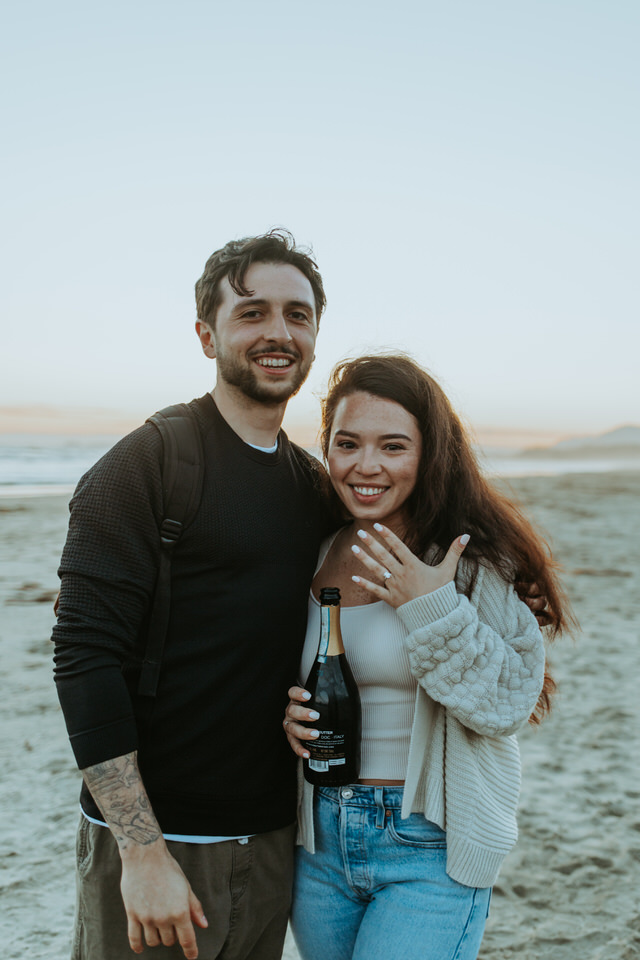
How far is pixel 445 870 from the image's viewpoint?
2447 millimetres

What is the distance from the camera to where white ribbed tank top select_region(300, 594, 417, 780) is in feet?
8.45

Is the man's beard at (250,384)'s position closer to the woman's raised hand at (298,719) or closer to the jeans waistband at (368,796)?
the woman's raised hand at (298,719)

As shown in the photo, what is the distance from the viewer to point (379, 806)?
250 cm

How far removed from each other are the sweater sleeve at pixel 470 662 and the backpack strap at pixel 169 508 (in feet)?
2.49

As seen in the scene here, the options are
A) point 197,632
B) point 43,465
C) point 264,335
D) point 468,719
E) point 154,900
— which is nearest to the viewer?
point 154,900

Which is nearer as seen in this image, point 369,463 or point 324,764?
point 324,764

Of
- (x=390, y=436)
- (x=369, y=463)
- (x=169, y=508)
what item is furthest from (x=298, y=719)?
(x=390, y=436)

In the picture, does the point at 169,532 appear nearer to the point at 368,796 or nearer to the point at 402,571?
the point at 402,571

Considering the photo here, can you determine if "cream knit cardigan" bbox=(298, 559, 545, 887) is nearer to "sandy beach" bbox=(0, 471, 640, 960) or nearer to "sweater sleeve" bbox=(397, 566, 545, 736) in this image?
"sweater sleeve" bbox=(397, 566, 545, 736)

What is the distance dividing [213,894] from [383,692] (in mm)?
862

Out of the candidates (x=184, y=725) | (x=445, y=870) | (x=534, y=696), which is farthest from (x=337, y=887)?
(x=534, y=696)

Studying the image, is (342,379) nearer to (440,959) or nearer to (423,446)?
(423,446)

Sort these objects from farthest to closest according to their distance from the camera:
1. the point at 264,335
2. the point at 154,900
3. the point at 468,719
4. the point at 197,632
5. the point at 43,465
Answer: the point at 43,465 → the point at 264,335 → the point at 197,632 → the point at 468,719 → the point at 154,900

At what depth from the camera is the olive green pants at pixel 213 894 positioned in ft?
7.99
